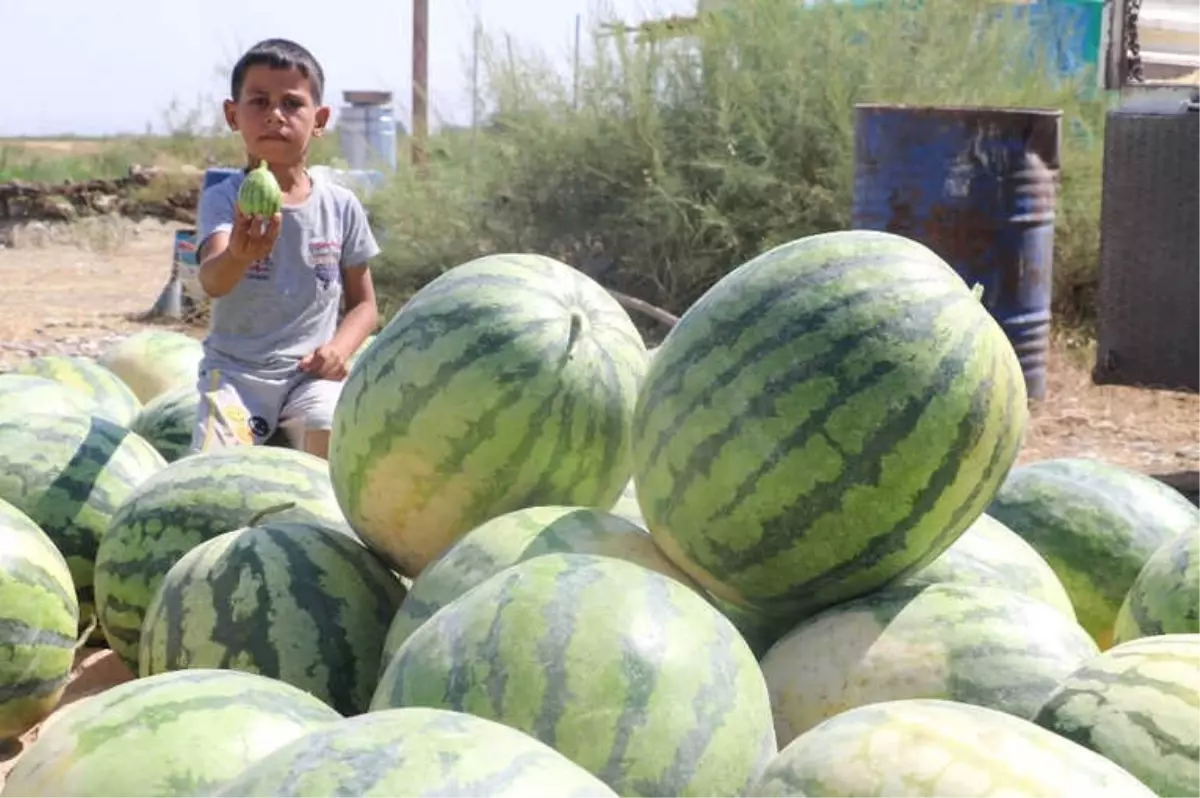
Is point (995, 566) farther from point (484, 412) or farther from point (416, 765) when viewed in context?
point (416, 765)

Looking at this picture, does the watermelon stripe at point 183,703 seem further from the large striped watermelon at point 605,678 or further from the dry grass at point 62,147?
the dry grass at point 62,147

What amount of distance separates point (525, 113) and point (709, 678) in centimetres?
869

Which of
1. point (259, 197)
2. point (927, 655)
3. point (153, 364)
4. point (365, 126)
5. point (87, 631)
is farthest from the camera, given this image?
point (365, 126)

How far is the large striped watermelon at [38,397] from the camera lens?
11.4ft

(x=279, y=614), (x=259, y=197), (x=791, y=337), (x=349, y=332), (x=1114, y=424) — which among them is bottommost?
(x=1114, y=424)

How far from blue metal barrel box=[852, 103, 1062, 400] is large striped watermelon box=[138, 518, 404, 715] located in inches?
183

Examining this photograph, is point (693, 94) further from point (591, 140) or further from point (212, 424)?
point (212, 424)

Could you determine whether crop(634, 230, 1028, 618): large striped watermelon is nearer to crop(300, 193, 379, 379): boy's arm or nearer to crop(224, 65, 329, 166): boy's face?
crop(300, 193, 379, 379): boy's arm

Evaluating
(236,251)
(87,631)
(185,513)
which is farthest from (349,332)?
(185,513)

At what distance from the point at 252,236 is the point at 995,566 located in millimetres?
2322

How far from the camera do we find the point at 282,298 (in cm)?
442

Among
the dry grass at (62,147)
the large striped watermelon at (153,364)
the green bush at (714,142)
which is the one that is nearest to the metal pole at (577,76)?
the green bush at (714,142)

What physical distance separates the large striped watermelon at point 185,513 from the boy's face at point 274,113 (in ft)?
5.80

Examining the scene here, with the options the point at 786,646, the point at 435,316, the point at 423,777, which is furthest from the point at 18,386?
the point at 423,777
